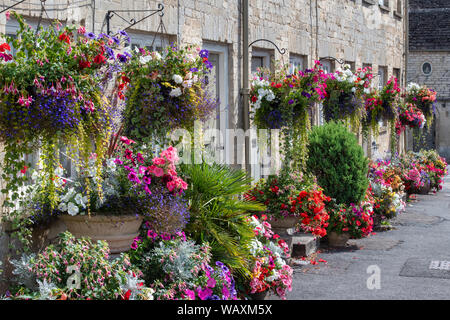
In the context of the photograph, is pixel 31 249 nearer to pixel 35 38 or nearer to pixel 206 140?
pixel 35 38

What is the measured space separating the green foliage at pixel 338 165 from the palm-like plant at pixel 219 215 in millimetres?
3185

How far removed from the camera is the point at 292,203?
802 cm

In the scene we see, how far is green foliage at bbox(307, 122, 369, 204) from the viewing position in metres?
9.32

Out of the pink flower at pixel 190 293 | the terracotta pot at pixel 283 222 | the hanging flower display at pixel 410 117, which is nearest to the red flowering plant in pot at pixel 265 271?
the pink flower at pixel 190 293

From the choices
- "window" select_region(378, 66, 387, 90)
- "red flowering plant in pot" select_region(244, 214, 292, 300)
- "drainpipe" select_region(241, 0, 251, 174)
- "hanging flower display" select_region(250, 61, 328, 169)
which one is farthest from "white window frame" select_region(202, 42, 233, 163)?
"window" select_region(378, 66, 387, 90)

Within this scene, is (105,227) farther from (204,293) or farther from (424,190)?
(424,190)

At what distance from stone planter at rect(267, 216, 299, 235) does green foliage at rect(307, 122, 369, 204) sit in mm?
1428

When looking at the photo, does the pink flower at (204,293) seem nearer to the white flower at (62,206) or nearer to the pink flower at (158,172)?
the pink flower at (158,172)

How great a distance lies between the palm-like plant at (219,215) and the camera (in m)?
6.11

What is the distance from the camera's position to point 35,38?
4.70 meters

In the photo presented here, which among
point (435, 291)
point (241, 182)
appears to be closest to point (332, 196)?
point (435, 291)

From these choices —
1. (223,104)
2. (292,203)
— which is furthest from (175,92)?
(223,104)

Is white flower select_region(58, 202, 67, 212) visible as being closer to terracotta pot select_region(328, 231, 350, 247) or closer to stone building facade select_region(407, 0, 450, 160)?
terracotta pot select_region(328, 231, 350, 247)
